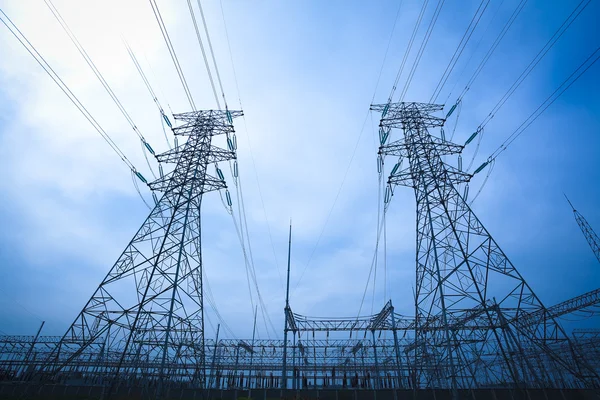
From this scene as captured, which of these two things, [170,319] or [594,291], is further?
[594,291]

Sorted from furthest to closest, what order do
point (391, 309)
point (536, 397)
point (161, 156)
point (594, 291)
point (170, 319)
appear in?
1. point (391, 309)
2. point (594, 291)
3. point (161, 156)
4. point (536, 397)
5. point (170, 319)

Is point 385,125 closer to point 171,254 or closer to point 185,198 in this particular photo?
point 185,198

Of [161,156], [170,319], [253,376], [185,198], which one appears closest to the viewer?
[170,319]

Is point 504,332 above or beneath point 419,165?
beneath

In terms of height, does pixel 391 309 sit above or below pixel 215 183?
below

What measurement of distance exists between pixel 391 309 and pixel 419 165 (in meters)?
13.3

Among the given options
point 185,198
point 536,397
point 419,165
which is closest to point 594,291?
point 536,397

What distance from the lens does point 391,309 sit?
27625mm

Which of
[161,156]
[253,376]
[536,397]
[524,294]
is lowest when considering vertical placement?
[536,397]

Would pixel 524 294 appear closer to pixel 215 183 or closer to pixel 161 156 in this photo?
pixel 215 183

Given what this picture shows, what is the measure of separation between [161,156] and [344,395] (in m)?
21.7

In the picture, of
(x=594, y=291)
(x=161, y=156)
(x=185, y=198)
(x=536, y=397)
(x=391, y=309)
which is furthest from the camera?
(x=391, y=309)

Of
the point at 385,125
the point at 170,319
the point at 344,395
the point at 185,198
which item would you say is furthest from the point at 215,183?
the point at 344,395

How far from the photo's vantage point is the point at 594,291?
2352 centimetres
